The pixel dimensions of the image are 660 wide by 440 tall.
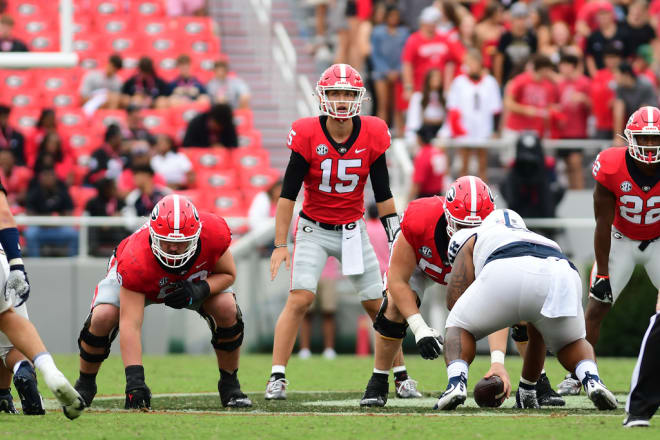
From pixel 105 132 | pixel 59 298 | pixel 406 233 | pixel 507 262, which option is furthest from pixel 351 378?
pixel 105 132

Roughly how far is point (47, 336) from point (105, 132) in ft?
8.71

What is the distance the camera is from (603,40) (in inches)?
616

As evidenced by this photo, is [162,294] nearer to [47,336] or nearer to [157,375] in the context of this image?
[157,375]

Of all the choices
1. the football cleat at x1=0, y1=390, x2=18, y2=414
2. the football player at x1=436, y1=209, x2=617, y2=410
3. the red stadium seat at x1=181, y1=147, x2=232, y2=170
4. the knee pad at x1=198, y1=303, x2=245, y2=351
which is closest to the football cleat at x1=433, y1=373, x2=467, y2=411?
the football player at x1=436, y1=209, x2=617, y2=410

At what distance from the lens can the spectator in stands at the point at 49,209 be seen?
1318 centimetres

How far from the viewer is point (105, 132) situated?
14.5 m

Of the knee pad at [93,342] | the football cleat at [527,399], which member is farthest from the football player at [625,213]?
the knee pad at [93,342]

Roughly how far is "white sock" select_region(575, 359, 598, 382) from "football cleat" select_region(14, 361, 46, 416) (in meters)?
2.97

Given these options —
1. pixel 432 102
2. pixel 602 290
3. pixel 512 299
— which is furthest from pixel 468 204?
pixel 432 102

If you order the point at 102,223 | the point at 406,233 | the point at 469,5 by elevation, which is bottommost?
the point at 102,223

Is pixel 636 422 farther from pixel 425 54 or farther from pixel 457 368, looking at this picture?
pixel 425 54

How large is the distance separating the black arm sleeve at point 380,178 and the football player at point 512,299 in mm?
1474

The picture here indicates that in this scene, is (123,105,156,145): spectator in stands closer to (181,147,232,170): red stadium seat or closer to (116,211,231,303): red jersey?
(181,147,232,170): red stadium seat

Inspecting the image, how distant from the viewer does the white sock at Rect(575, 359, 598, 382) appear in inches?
262
